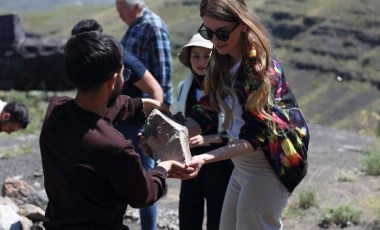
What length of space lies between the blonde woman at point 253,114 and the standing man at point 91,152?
0.65 meters

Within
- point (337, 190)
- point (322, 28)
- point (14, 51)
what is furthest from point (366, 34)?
point (337, 190)

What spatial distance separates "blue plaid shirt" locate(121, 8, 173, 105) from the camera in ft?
19.3

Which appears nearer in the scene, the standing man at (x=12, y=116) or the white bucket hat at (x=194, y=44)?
the standing man at (x=12, y=116)

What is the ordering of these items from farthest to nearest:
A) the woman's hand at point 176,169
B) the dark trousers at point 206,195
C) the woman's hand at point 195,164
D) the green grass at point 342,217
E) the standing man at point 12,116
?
the green grass at point 342,217
the dark trousers at point 206,195
the standing man at point 12,116
the woman's hand at point 195,164
the woman's hand at point 176,169

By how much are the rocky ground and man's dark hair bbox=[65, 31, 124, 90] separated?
3.83 meters

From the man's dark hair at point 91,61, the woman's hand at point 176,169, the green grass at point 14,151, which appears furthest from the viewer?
the green grass at point 14,151

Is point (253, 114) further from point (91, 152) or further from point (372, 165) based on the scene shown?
point (372, 165)

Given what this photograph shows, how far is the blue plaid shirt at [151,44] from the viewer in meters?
5.87

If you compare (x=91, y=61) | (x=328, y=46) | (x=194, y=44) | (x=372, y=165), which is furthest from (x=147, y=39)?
(x=328, y=46)

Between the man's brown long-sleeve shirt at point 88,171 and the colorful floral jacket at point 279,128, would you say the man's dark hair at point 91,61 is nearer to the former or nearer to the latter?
the man's brown long-sleeve shirt at point 88,171

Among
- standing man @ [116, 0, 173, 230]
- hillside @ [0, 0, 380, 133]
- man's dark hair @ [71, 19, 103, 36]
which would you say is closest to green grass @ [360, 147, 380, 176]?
standing man @ [116, 0, 173, 230]

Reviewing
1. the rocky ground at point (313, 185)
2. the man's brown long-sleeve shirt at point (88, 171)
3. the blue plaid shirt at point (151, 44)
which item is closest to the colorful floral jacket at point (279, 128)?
the man's brown long-sleeve shirt at point (88, 171)

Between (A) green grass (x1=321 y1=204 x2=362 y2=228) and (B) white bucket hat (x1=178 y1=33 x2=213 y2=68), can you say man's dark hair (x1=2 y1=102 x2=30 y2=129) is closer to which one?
(B) white bucket hat (x1=178 y1=33 x2=213 y2=68)

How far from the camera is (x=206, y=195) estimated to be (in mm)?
4965
